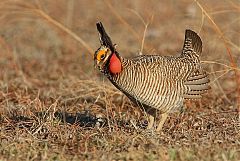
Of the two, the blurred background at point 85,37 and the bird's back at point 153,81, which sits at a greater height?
the blurred background at point 85,37

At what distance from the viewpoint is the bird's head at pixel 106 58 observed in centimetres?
577

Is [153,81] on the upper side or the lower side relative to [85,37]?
lower

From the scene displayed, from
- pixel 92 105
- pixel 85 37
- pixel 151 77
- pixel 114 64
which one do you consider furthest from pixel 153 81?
pixel 85 37

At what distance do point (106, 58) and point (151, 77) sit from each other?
1.34ft

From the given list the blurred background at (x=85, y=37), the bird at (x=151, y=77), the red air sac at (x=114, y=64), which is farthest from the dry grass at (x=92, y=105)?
the red air sac at (x=114, y=64)

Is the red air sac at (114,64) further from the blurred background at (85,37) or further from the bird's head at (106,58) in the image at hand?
the blurred background at (85,37)

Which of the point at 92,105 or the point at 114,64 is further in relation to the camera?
the point at 92,105

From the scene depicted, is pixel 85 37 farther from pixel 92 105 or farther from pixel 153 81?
pixel 153 81

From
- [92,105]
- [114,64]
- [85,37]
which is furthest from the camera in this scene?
[85,37]

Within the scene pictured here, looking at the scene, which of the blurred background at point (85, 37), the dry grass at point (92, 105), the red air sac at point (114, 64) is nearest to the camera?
the dry grass at point (92, 105)

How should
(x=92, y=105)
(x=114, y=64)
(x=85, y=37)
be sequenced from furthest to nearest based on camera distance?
(x=85, y=37) < (x=92, y=105) < (x=114, y=64)

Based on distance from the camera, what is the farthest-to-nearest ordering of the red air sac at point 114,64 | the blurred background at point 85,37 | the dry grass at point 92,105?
the blurred background at point 85,37 < the red air sac at point 114,64 < the dry grass at point 92,105

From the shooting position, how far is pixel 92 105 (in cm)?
758

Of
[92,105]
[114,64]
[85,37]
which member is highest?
[85,37]
